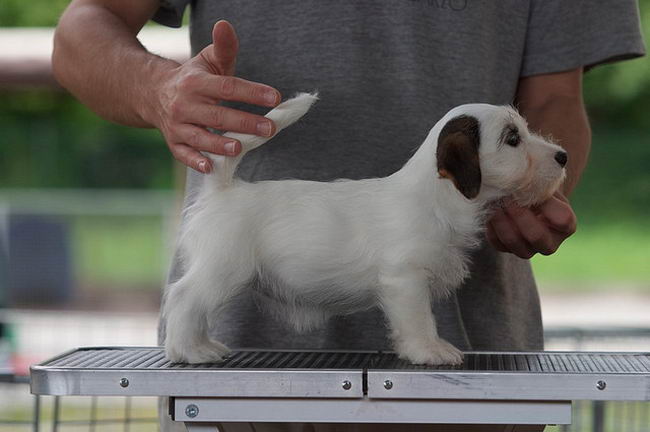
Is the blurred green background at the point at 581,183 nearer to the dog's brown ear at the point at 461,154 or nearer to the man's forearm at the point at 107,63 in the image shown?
the man's forearm at the point at 107,63

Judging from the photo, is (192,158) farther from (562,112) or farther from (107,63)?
(562,112)

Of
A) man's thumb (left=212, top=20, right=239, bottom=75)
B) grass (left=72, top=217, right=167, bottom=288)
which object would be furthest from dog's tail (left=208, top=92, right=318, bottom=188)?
grass (left=72, top=217, right=167, bottom=288)

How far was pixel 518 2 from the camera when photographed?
2.15 metres

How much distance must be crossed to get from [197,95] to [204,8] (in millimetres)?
551

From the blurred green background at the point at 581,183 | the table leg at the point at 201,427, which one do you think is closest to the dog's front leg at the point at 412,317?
the table leg at the point at 201,427

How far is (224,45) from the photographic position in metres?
1.58

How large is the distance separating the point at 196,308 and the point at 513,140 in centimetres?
57

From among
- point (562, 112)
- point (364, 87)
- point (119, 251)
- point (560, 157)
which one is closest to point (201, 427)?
point (560, 157)

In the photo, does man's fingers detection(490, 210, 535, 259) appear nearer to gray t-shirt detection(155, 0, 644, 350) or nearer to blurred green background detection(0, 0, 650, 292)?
gray t-shirt detection(155, 0, 644, 350)

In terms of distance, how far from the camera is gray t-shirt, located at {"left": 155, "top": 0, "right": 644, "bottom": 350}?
6.59 ft

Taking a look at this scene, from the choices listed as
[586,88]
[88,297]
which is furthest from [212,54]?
[586,88]

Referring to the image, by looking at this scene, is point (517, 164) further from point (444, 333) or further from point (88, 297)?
point (88, 297)

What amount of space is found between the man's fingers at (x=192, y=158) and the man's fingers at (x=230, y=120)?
0.05 metres

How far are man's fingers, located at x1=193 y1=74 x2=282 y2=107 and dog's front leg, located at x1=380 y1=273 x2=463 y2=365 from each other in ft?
1.10
